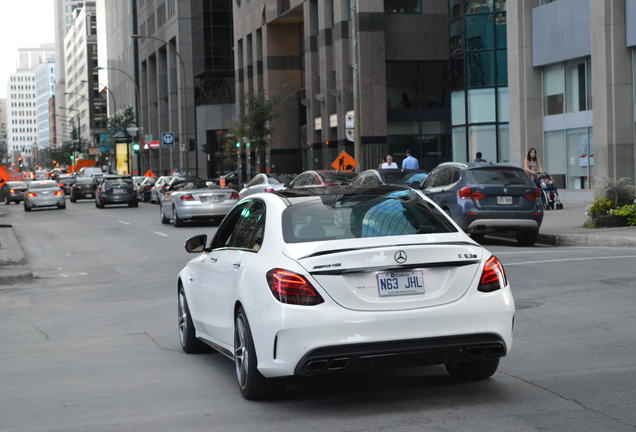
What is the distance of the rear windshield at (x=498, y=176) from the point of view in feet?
69.9

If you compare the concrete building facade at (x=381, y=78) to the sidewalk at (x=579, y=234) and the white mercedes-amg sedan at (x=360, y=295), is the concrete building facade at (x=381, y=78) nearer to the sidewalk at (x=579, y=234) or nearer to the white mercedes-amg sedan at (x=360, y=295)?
the sidewalk at (x=579, y=234)

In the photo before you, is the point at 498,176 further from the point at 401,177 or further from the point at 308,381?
the point at 308,381

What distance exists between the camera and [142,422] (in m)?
7.01

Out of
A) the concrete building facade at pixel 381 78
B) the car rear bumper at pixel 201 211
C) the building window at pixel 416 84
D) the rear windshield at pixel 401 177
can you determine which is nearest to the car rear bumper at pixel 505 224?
the rear windshield at pixel 401 177

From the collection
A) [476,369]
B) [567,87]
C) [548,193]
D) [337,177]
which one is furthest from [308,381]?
[567,87]

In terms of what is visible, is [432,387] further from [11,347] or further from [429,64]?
[429,64]

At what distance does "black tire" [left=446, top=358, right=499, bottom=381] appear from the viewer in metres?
7.81

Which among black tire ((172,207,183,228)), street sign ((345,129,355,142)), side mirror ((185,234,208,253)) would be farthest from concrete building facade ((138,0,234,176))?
side mirror ((185,234,208,253))

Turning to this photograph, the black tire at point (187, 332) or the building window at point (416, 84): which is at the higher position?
the building window at point (416, 84)

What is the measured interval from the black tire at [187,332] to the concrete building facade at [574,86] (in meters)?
22.2

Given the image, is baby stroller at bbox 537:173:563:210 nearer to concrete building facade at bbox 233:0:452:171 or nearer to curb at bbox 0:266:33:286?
curb at bbox 0:266:33:286

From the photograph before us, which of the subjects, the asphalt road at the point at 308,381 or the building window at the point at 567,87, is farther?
the building window at the point at 567,87

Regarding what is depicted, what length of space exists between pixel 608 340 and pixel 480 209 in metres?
11.7

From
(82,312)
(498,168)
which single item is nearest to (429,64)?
(498,168)
